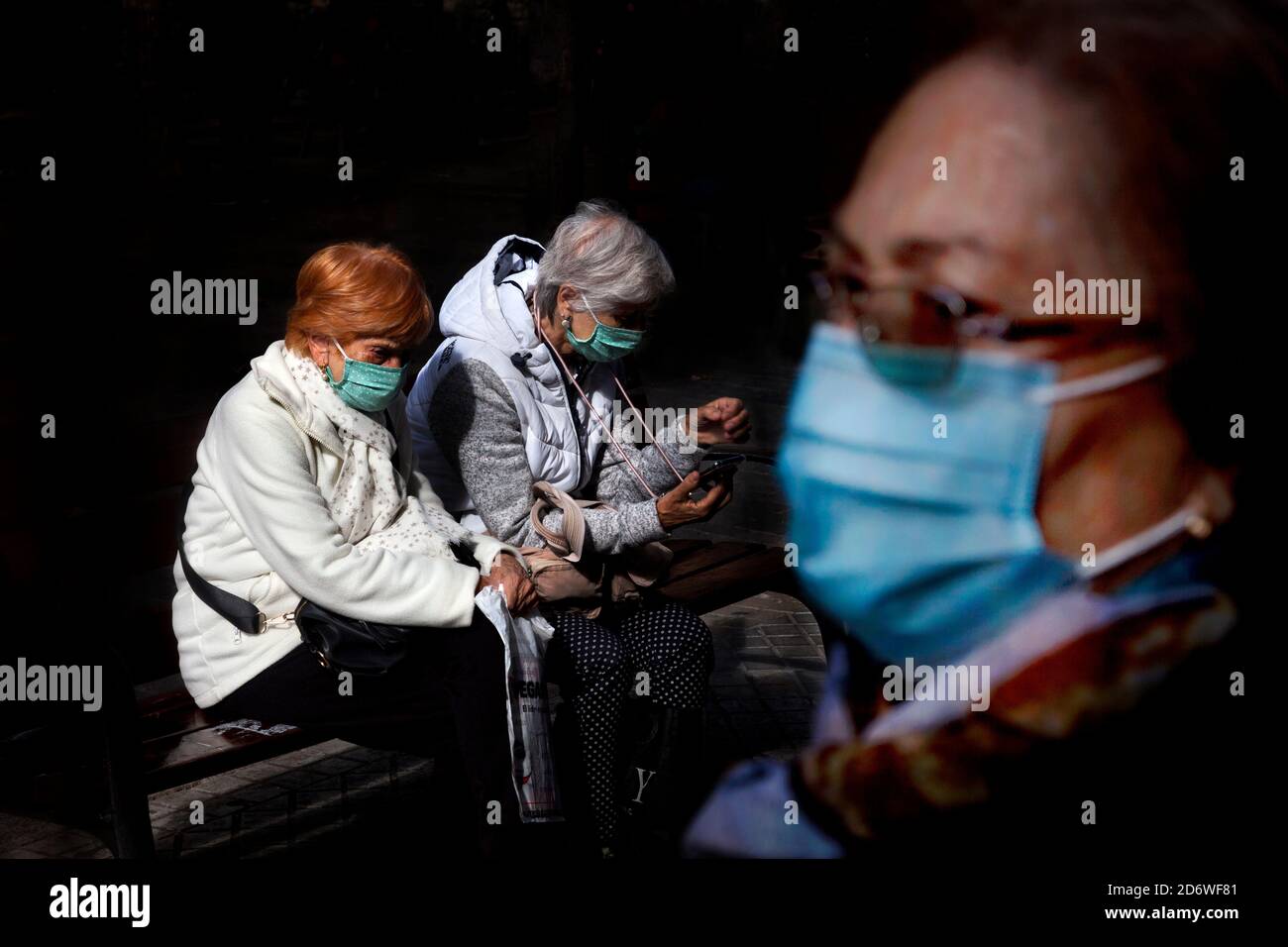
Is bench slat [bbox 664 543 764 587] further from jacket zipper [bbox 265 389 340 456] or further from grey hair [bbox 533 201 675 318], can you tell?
jacket zipper [bbox 265 389 340 456]

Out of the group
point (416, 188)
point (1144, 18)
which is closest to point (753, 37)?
point (1144, 18)

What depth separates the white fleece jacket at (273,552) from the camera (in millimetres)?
3055

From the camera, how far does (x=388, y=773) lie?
4230 mm

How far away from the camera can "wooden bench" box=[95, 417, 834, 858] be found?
9.74 feet

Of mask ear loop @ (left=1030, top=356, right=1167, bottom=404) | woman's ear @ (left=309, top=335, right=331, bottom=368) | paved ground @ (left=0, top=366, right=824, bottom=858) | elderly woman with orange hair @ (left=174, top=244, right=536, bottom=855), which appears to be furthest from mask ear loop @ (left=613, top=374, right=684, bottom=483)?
mask ear loop @ (left=1030, top=356, right=1167, bottom=404)

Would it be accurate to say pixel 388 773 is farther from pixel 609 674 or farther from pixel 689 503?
pixel 689 503

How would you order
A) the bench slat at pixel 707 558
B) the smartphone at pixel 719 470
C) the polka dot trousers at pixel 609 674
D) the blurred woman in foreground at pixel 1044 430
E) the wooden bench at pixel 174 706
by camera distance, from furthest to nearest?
the bench slat at pixel 707 558 → the smartphone at pixel 719 470 → the polka dot trousers at pixel 609 674 → the wooden bench at pixel 174 706 → the blurred woman in foreground at pixel 1044 430

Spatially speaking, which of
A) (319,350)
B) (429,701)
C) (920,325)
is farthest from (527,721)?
(920,325)

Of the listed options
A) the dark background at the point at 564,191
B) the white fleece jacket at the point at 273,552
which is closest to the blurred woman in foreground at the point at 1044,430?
the dark background at the point at 564,191

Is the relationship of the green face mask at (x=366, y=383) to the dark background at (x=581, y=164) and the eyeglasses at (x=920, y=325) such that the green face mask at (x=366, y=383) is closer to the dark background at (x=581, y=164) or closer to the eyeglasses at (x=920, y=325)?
the dark background at (x=581, y=164)

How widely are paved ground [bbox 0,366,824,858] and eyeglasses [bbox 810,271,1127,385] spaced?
0.39m

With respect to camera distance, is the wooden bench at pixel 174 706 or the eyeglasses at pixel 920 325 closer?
the eyeglasses at pixel 920 325

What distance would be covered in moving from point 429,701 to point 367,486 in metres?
0.46

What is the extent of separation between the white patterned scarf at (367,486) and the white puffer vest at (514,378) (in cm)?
34
